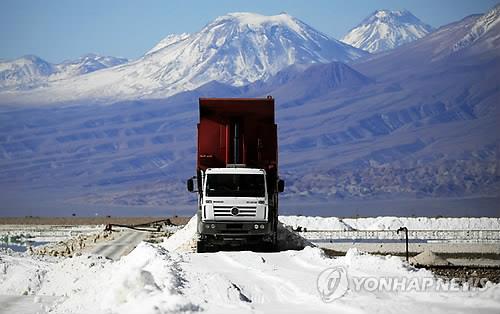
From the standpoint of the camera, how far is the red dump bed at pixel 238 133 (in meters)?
38.0

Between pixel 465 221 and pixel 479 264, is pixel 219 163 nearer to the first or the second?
pixel 479 264

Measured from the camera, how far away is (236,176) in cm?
3669

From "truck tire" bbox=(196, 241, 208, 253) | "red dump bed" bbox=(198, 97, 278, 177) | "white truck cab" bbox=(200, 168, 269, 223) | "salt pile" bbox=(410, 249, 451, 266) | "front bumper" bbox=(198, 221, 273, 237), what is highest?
"red dump bed" bbox=(198, 97, 278, 177)

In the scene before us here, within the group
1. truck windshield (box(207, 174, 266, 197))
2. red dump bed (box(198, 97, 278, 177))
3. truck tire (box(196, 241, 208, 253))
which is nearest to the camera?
truck windshield (box(207, 174, 266, 197))

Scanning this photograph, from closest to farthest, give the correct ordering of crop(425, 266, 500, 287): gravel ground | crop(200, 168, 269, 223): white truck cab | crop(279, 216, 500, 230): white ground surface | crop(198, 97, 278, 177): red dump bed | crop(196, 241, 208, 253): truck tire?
crop(425, 266, 500, 287): gravel ground, crop(200, 168, 269, 223): white truck cab, crop(196, 241, 208, 253): truck tire, crop(198, 97, 278, 177): red dump bed, crop(279, 216, 500, 230): white ground surface

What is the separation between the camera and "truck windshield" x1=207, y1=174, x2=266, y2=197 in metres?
36.5

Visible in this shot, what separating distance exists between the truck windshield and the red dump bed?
4.06 ft

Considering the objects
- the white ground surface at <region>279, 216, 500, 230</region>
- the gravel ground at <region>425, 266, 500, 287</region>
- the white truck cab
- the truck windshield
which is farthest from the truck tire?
the white ground surface at <region>279, 216, 500, 230</region>

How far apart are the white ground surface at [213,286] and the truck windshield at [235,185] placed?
254 cm

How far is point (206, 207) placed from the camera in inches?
1438

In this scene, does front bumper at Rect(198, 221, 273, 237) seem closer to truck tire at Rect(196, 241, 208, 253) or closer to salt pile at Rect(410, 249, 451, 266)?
truck tire at Rect(196, 241, 208, 253)

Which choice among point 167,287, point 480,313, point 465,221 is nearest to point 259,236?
point 167,287

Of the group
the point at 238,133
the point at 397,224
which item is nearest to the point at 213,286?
the point at 238,133

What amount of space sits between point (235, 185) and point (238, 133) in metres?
2.10
